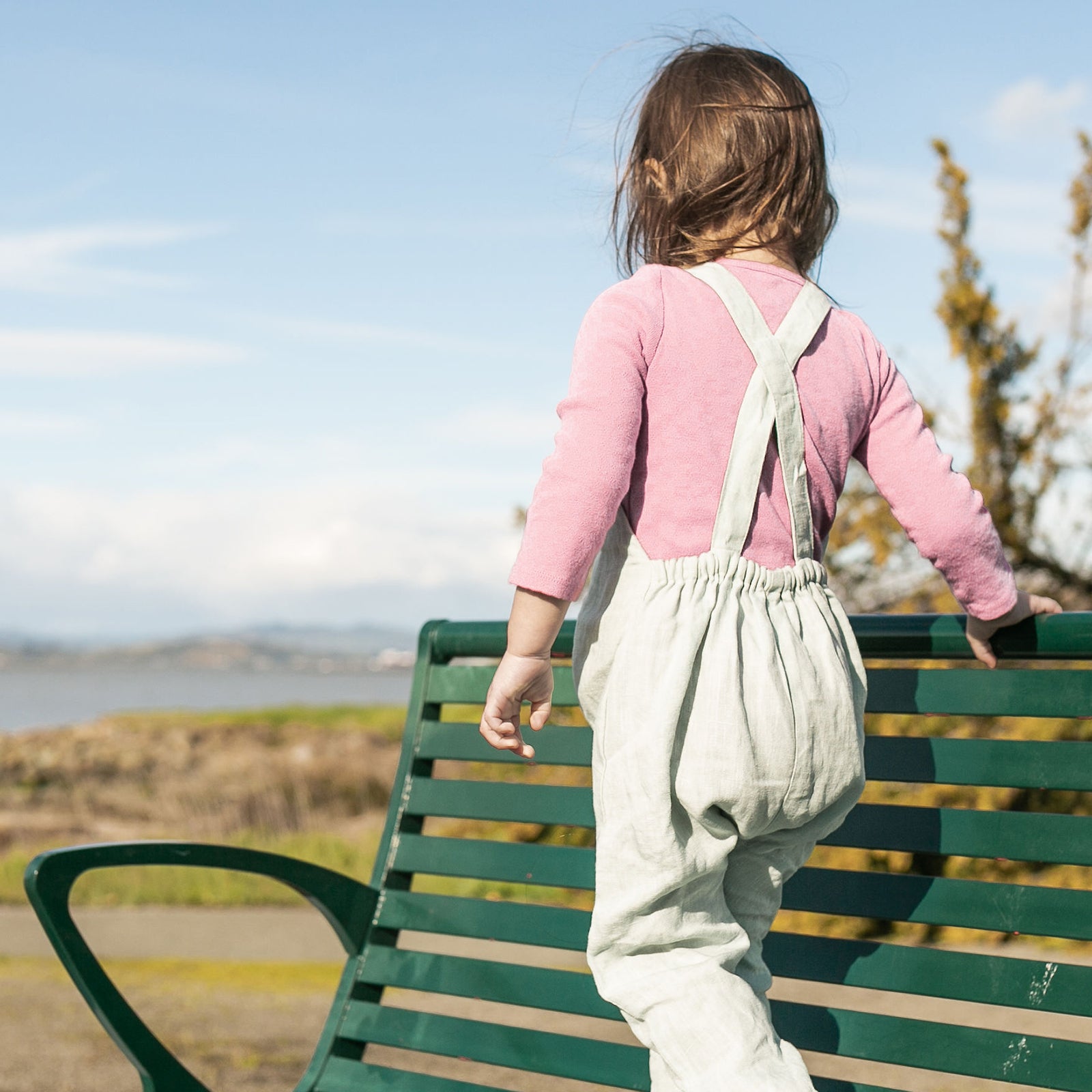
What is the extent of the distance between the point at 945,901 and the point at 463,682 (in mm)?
883

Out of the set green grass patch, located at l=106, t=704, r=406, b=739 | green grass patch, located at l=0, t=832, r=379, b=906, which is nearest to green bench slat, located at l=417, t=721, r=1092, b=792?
green grass patch, located at l=0, t=832, r=379, b=906

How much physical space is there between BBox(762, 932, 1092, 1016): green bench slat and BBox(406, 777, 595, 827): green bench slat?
36 cm

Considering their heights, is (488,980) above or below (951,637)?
below

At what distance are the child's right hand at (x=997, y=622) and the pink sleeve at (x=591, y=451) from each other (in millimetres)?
544

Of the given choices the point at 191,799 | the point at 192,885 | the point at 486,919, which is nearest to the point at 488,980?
the point at 486,919

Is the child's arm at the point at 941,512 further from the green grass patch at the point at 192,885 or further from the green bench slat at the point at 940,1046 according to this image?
the green grass patch at the point at 192,885

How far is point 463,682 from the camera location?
86.3 inches

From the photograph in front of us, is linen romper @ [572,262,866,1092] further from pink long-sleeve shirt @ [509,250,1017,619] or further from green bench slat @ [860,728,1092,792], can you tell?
green bench slat @ [860,728,1092,792]

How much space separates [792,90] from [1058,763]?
96 centimetres

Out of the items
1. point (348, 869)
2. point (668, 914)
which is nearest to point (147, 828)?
point (348, 869)

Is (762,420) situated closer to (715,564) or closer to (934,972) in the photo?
(715,564)

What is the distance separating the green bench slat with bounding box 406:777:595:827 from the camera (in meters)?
1.98

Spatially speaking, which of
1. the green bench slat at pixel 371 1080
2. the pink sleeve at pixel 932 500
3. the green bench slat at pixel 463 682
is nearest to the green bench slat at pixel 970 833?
the pink sleeve at pixel 932 500

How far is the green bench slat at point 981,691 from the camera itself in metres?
1.65
